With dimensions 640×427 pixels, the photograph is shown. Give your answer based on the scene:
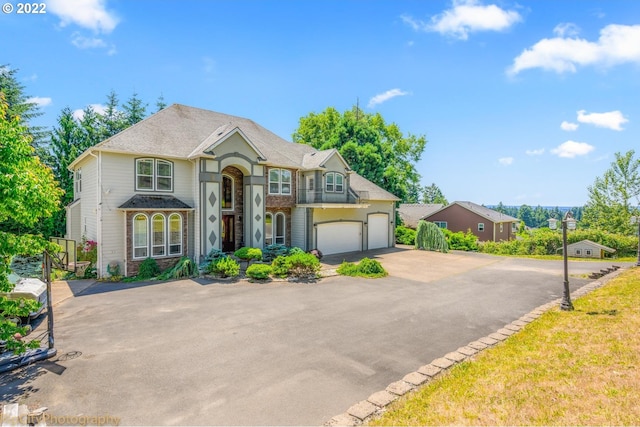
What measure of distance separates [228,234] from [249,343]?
1298 centimetres

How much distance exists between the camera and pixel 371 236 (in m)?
26.7

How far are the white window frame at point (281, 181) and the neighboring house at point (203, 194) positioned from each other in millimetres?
65

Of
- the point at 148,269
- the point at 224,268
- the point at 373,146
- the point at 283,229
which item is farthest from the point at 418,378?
the point at 373,146

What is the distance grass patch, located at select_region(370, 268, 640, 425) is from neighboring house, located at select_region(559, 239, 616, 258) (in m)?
23.0

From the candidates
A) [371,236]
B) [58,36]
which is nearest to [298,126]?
[371,236]

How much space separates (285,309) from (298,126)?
3638 centimetres

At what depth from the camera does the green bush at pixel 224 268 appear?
15.4 m

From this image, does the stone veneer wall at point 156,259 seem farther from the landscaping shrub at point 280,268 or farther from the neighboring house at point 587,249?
the neighboring house at point 587,249

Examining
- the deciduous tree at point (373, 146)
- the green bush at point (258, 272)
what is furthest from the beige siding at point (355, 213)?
the green bush at point (258, 272)

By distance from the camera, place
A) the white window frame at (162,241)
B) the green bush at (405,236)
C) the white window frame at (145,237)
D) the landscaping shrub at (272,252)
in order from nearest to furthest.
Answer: the white window frame at (145,237), the white window frame at (162,241), the landscaping shrub at (272,252), the green bush at (405,236)

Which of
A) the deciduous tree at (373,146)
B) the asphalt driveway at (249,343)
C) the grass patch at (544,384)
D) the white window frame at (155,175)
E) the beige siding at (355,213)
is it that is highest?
the deciduous tree at (373,146)

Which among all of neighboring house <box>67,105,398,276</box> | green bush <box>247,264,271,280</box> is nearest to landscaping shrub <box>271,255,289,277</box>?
green bush <box>247,264,271,280</box>

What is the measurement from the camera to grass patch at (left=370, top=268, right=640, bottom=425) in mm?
4816

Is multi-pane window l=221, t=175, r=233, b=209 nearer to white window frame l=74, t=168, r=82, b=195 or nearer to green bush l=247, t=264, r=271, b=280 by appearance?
green bush l=247, t=264, r=271, b=280
